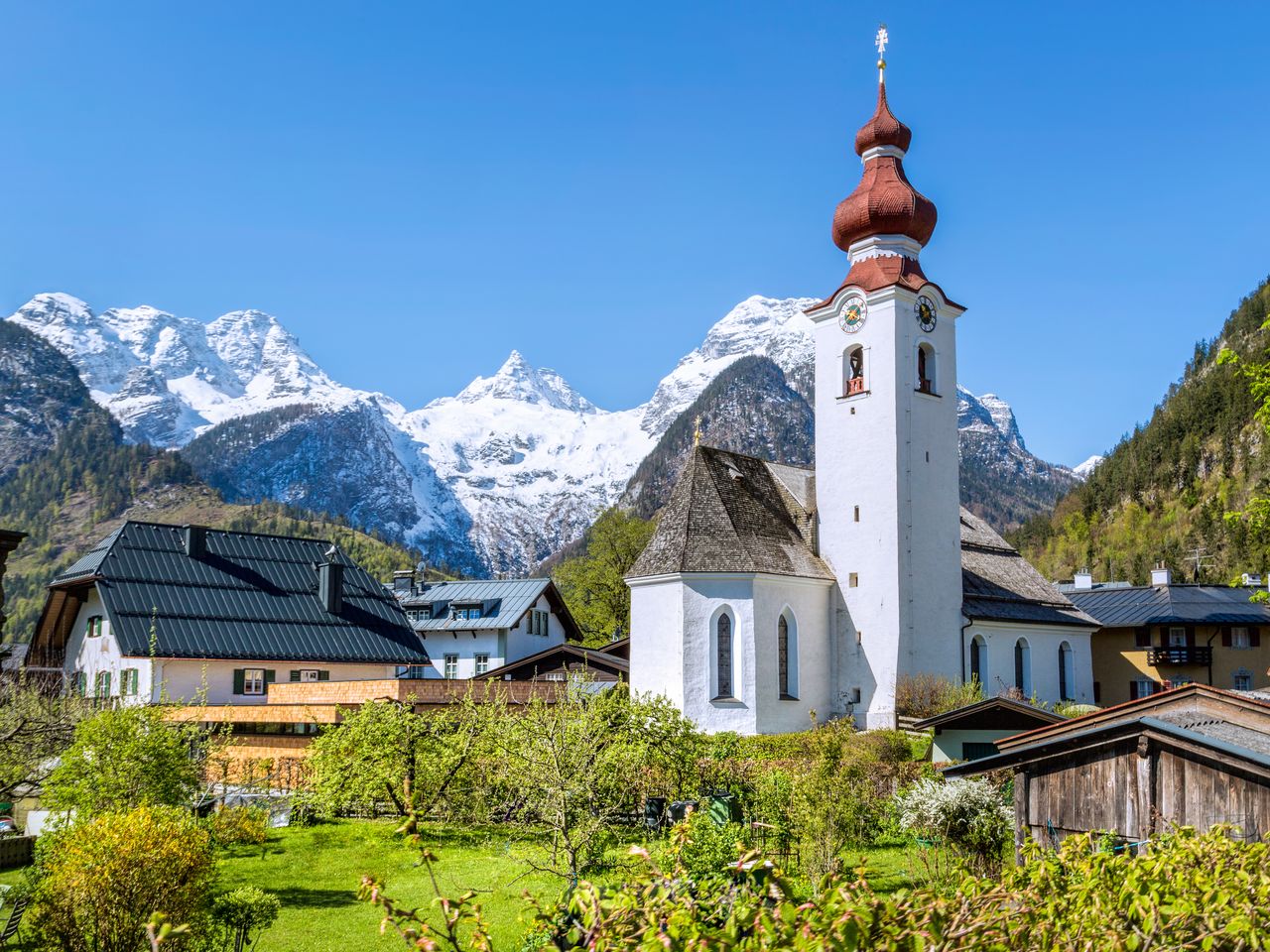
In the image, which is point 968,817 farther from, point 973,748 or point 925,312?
point 925,312

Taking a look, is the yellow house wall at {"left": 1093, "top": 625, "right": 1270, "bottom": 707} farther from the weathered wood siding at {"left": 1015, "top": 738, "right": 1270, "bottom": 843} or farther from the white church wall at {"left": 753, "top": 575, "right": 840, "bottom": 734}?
the weathered wood siding at {"left": 1015, "top": 738, "right": 1270, "bottom": 843}

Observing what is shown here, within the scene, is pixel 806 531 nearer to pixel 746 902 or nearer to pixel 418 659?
pixel 418 659

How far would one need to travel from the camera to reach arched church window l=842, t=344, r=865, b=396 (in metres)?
40.7

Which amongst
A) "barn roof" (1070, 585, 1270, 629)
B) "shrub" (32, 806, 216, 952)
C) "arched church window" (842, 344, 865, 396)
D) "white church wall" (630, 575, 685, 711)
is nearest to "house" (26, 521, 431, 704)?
"white church wall" (630, 575, 685, 711)

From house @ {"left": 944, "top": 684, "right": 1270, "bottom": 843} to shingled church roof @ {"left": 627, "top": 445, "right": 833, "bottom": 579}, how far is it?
22.3 m

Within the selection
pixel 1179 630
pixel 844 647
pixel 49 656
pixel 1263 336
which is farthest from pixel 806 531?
pixel 1263 336

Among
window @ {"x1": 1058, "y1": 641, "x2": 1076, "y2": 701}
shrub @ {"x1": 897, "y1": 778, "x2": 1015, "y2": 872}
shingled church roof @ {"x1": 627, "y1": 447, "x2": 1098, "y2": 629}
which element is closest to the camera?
shrub @ {"x1": 897, "y1": 778, "x2": 1015, "y2": 872}

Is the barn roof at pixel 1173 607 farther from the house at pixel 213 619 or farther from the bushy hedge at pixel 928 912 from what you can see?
the bushy hedge at pixel 928 912

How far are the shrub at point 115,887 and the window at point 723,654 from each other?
81.0ft

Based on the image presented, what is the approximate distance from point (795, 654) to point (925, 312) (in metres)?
12.7

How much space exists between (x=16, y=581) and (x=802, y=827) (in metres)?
177

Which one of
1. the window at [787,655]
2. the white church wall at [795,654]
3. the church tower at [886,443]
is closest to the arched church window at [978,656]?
the church tower at [886,443]

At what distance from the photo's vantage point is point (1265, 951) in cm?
538

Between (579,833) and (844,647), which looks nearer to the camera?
(579,833)
